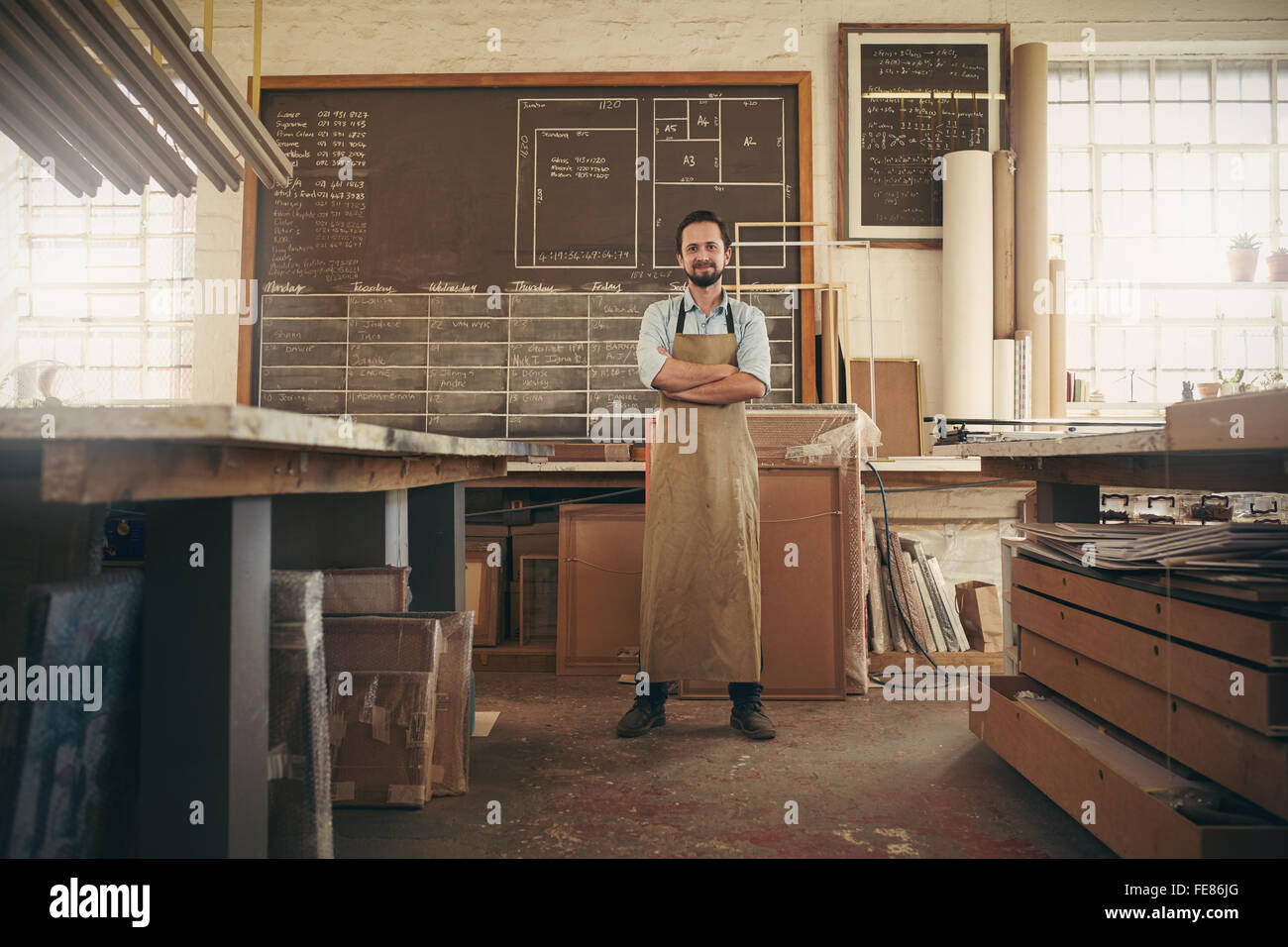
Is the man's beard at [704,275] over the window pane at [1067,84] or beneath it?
beneath

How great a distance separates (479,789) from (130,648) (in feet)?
3.65

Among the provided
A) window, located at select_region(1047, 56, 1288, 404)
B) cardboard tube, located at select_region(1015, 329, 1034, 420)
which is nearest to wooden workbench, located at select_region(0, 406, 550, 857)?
cardboard tube, located at select_region(1015, 329, 1034, 420)

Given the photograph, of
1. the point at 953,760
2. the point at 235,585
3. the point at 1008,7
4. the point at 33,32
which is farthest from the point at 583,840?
the point at 1008,7

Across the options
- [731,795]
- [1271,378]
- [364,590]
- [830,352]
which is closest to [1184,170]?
[1271,378]

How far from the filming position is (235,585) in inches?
48.1

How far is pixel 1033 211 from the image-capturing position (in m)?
4.06

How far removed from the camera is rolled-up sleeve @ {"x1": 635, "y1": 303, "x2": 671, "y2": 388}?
269 cm

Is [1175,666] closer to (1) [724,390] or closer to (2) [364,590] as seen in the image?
(1) [724,390]

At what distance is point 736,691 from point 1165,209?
3863mm

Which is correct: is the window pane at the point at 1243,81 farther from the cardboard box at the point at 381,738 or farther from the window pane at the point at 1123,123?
the cardboard box at the point at 381,738

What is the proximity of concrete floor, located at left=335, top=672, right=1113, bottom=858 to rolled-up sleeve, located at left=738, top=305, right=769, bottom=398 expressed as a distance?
120cm

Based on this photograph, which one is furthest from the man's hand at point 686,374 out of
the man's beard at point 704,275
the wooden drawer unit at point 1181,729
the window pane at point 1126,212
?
the window pane at point 1126,212

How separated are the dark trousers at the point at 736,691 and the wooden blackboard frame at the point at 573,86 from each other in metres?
1.89

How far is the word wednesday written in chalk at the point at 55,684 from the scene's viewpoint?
112cm
